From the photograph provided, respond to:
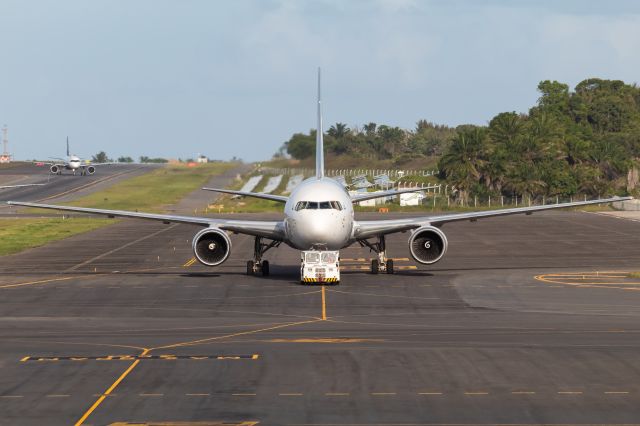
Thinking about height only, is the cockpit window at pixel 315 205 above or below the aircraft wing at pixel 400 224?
above

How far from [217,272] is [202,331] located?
2450 cm

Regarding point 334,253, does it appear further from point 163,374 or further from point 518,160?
point 518,160

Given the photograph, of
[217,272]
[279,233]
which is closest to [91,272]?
[217,272]

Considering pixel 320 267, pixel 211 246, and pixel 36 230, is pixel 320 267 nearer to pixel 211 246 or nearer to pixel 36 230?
pixel 211 246

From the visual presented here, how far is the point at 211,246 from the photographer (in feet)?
188

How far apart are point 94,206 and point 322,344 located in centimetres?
10912

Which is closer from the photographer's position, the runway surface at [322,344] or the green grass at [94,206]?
the runway surface at [322,344]

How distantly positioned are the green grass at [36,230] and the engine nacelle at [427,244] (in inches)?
1324

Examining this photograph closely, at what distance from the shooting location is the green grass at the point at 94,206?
310ft

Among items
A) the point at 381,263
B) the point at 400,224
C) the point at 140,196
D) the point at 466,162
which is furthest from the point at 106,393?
the point at 466,162

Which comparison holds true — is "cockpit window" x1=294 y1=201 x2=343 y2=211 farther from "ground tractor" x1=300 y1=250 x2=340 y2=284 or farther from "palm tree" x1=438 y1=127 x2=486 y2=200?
"palm tree" x1=438 y1=127 x2=486 y2=200

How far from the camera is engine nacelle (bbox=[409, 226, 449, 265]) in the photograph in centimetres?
5753

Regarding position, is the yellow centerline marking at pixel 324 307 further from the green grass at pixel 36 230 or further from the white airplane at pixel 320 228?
the green grass at pixel 36 230

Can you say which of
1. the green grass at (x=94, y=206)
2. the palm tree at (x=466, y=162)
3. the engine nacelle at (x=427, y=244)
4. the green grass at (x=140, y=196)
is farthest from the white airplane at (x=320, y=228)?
the palm tree at (x=466, y=162)
